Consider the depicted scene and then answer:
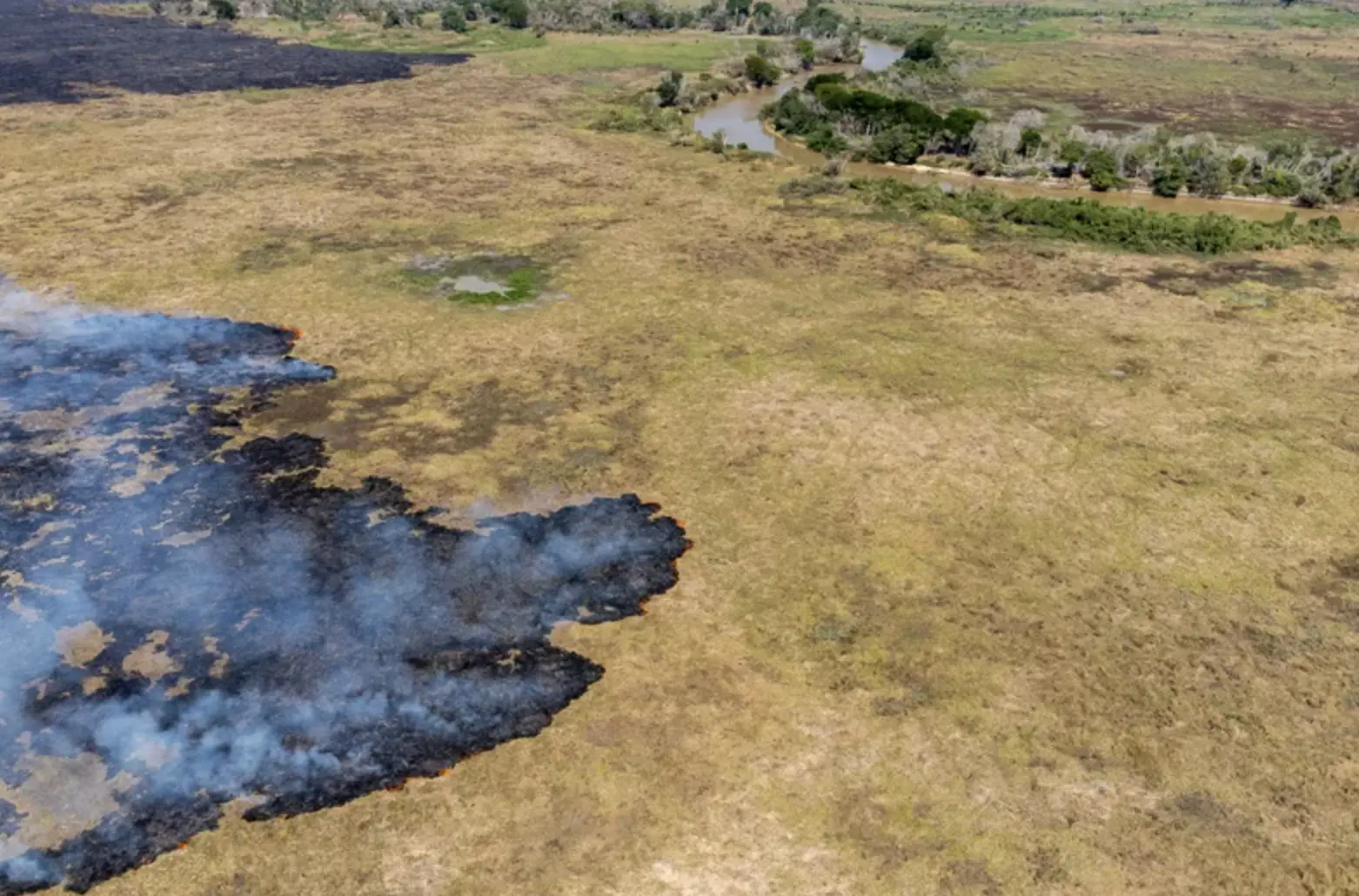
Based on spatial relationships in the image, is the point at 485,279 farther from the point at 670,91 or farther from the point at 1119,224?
the point at 670,91

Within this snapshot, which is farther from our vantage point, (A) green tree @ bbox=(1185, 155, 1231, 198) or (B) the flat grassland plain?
(A) green tree @ bbox=(1185, 155, 1231, 198)

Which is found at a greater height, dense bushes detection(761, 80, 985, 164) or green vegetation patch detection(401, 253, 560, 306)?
dense bushes detection(761, 80, 985, 164)

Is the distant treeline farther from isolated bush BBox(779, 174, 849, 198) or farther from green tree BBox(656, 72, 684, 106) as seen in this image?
isolated bush BBox(779, 174, 849, 198)

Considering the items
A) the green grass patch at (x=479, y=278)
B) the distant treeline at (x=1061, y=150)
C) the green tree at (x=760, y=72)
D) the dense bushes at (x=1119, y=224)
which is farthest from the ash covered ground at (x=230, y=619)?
the green tree at (x=760, y=72)

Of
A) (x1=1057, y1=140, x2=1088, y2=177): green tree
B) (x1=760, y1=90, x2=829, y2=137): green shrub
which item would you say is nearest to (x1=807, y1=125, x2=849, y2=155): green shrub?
(x1=760, y1=90, x2=829, y2=137): green shrub

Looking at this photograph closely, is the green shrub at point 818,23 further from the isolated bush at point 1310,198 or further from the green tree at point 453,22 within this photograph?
the isolated bush at point 1310,198

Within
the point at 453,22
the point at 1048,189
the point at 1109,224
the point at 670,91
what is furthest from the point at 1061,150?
the point at 453,22
